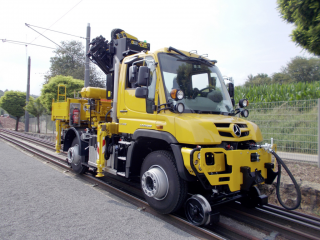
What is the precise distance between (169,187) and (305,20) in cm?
534

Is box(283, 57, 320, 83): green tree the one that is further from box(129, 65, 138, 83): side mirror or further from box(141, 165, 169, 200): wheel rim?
box(141, 165, 169, 200): wheel rim

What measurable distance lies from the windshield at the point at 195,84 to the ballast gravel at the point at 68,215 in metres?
2.11

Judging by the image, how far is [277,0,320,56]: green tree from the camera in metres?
5.77

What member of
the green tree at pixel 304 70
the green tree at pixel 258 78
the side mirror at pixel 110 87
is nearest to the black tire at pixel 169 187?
the side mirror at pixel 110 87

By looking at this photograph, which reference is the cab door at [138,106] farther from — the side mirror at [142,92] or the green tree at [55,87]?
the green tree at [55,87]

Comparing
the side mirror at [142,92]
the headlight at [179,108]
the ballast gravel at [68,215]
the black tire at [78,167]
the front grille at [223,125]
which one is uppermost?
the side mirror at [142,92]

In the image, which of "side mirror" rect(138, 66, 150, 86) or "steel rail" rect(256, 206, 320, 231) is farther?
"side mirror" rect(138, 66, 150, 86)

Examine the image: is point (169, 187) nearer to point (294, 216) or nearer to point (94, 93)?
point (294, 216)

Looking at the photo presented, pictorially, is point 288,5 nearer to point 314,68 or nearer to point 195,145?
point 195,145

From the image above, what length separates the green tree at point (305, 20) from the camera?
5.77 meters

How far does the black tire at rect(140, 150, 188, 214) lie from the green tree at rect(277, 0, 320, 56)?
15.9 feet

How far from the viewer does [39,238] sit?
351cm

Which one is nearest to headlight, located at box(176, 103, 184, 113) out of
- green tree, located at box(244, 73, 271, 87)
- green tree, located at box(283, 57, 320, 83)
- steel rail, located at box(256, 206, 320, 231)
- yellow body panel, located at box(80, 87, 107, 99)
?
steel rail, located at box(256, 206, 320, 231)

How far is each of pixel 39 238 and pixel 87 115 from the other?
4291 millimetres
